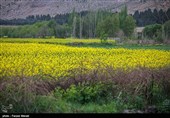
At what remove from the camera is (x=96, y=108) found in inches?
364

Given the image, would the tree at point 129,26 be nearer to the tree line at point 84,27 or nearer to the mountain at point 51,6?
the tree line at point 84,27

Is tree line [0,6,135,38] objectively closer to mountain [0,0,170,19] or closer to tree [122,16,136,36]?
tree [122,16,136,36]

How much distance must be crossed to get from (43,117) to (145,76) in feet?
14.4

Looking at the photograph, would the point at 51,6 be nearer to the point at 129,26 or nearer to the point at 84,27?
the point at 129,26

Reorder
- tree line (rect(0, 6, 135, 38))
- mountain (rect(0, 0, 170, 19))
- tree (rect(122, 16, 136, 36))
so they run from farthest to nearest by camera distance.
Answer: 1. tree (rect(122, 16, 136, 36))
2. tree line (rect(0, 6, 135, 38))
3. mountain (rect(0, 0, 170, 19))

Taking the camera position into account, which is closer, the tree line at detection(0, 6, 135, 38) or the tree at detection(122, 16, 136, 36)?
the tree line at detection(0, 6, 135, 38)

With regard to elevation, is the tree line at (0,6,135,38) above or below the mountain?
below

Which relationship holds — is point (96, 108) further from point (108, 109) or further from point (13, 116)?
point (13, 116)

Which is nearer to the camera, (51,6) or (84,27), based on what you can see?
(51,6)

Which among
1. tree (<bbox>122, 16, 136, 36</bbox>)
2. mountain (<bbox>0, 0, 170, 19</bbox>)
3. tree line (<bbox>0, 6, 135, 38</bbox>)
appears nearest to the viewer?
mountain (<bbox>0, 0, 170, 19</bbox>)

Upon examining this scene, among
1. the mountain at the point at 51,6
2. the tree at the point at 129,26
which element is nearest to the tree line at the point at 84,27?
the tree at the point at 129,26

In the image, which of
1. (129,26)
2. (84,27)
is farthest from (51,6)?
(84,27)

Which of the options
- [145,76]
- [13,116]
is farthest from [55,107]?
[145,76]

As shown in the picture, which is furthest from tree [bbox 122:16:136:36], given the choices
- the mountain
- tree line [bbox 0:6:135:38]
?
the mountain
